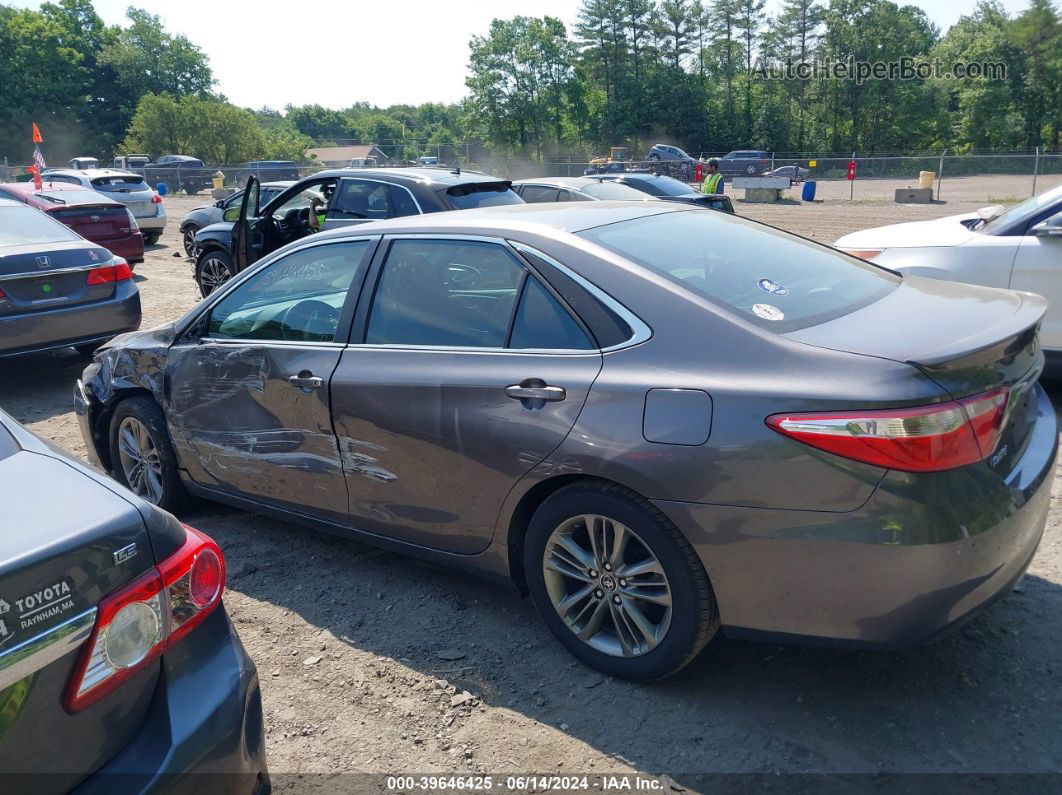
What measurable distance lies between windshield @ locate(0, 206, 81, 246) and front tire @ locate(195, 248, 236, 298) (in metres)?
2.75

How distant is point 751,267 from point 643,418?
3.15ft

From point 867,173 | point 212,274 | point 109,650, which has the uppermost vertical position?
point 109,650

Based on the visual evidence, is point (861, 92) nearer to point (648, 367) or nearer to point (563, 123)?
point (563, 123)

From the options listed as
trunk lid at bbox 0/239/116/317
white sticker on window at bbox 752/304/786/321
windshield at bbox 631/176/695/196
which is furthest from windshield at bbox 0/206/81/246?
windshield at bbox 631/176/695/196

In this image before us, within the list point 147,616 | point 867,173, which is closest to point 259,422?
point 147,616

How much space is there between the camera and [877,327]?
2.96 m

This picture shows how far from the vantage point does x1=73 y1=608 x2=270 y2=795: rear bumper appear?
6.26 ft

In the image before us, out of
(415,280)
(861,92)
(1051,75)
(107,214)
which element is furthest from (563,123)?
(415,280)

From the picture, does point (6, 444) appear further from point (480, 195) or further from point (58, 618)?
point (480, 195)

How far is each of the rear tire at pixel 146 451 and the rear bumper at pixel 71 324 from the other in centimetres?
304

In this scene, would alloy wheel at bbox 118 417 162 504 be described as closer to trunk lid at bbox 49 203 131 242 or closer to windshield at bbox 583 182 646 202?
windshield at bbox 583 182 646 202

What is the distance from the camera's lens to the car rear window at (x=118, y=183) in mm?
20188

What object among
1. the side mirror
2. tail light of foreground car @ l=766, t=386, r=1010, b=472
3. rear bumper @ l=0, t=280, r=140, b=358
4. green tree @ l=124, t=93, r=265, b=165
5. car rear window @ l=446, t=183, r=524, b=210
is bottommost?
rear bumper @ l=0, t=280, r=140, b=358

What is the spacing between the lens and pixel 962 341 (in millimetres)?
2797
